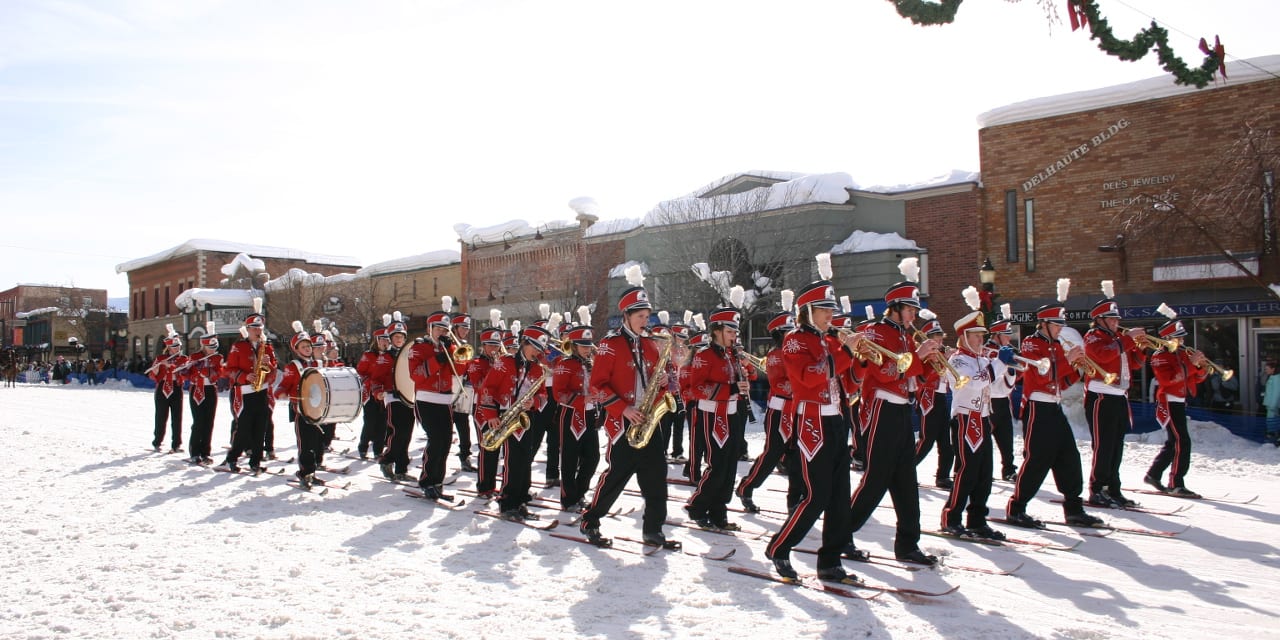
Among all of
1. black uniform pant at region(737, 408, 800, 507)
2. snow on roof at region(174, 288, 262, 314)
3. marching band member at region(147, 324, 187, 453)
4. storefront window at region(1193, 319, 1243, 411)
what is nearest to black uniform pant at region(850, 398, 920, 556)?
black uniform pant at region(737, 408, 800, 507)

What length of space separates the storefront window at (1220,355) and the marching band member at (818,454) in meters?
16.5

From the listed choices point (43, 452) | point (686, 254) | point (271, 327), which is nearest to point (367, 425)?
point (43, 452)

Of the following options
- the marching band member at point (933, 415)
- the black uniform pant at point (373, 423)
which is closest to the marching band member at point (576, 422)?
the marching band member at point (933, 415)

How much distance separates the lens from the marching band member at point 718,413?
802cm

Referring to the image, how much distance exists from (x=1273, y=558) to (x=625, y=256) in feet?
80.9

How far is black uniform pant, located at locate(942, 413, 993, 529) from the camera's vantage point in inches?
293

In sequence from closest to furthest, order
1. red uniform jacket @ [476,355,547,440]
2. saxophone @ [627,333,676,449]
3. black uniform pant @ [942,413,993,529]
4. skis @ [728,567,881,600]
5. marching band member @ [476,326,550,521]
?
skis @ [728,567,881,600]
saxophone @ [627,333,676,449]
black uniform pant @ [942,413,993,529]
marching band member @ [476,326,550,521]
red uniform jacket @ [476,355,547,440]

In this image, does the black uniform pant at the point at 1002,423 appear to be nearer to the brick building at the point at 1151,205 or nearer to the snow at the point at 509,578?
the snow at the point at 509,578

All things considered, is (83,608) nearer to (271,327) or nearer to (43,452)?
(43,452)

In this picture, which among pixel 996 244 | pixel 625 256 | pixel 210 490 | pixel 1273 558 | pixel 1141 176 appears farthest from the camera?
pixel 625 256

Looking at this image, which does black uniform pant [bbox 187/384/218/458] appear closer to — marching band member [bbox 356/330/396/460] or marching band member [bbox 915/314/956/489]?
marching band member [bbox 356/330/396/460]

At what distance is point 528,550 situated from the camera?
7066mm

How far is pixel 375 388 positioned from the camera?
12.8 metres

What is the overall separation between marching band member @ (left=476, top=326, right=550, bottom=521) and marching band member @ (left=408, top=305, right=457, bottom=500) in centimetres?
89
